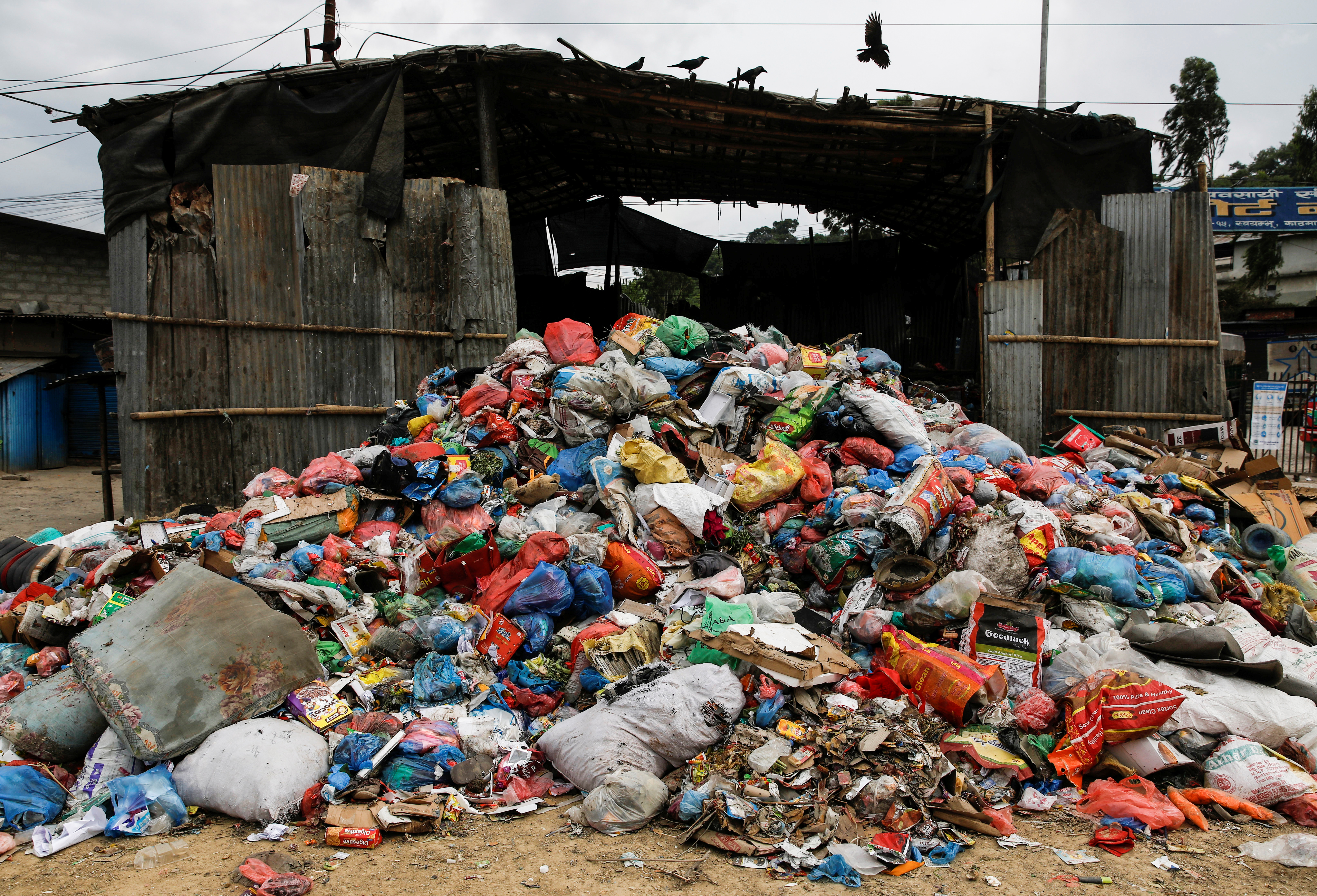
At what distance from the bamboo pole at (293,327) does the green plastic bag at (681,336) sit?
1.55 metres

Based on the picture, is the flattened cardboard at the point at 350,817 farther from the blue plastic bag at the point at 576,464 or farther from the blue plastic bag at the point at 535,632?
the blue plastic bag at the point at 576,464

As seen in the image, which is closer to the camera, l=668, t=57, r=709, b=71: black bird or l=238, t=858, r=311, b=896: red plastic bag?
l=238, t=858, r=311, b=896: red plastic bag

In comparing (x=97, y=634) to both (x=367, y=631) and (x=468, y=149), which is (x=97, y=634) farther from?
(x=468, y=149)

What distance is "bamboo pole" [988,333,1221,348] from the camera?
23.0ft

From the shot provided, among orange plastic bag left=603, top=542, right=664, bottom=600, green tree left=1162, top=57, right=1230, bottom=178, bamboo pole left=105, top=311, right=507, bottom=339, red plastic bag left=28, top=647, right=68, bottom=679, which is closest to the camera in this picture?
red plastic bag left=28, top=647, right=68, bottom=679

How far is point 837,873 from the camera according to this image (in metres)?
2.36

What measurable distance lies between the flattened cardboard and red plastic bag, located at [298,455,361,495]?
9.00 ft

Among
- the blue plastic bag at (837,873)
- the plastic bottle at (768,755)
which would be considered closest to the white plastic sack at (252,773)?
the plastic bottle at (768,755)

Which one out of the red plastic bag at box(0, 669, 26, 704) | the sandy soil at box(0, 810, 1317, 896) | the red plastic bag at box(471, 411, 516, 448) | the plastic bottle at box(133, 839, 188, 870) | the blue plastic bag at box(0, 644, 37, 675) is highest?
the red plastic bag at box(471, 411, 516, 448)

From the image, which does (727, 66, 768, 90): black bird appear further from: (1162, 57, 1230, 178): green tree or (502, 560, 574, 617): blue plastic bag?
(1162, 57, 1230, 178): green tree

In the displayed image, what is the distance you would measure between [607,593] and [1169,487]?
449cm

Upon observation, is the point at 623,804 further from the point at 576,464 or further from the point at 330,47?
the point at 330,47

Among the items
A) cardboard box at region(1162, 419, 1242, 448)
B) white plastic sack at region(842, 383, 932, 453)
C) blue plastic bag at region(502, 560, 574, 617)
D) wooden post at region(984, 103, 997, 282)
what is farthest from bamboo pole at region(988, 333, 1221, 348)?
blue plastic bag at region(502, 560, 574, 617)

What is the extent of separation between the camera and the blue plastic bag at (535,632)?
3711 mm
